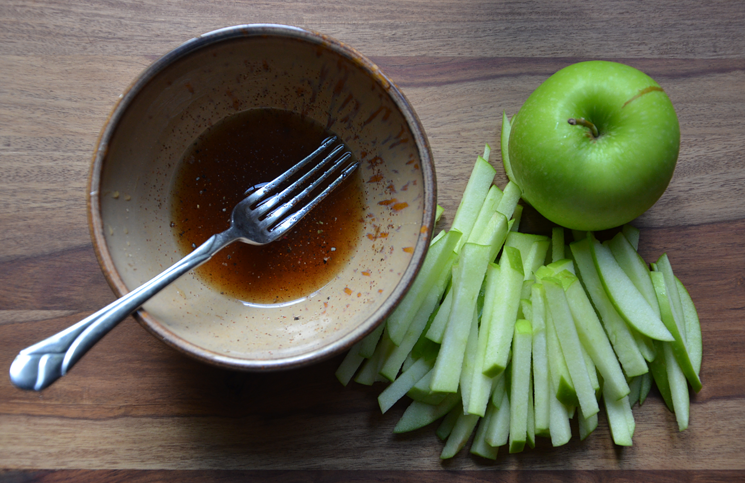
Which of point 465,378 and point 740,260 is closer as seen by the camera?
A: point 465,378

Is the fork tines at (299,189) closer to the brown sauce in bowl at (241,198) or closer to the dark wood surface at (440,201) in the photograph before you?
the brown sauce in bowl at (241,198)

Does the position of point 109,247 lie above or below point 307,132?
below

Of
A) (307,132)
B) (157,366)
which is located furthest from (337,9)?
(157,366)

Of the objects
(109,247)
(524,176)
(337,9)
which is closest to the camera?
(109,247)

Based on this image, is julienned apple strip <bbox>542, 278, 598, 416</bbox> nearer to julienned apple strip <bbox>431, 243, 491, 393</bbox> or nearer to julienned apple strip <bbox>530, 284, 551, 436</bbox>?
julienned apple strip <bbox>530, 284, 551, 436</bbox>

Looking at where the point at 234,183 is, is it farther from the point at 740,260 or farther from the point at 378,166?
the point at 740,260

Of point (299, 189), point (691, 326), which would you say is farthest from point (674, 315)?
point (299, 189)

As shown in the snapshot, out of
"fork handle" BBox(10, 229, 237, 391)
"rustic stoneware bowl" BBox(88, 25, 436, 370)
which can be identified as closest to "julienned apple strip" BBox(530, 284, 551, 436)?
"rustic stoneware bowl" BBox(88, 25, 436, 370)

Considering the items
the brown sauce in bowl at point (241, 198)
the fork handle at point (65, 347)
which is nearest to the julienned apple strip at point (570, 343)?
the brown sauce in bowl at point (241, 198)
